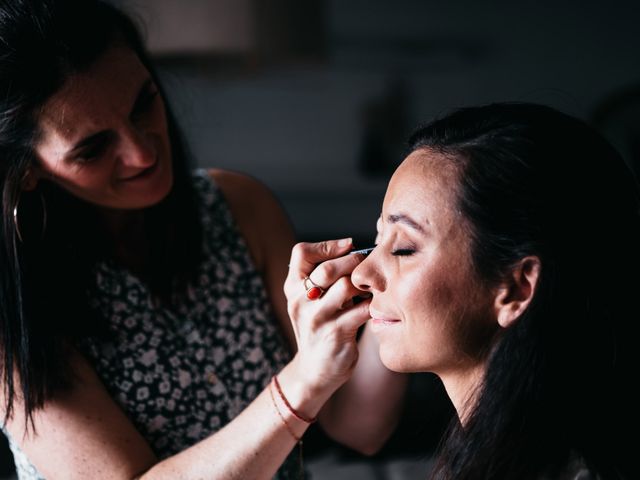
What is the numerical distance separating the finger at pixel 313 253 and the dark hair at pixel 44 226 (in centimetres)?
33

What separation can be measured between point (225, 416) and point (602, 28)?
7.66 ft

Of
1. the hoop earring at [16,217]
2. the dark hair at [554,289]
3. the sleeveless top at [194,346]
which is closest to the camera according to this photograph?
the dark hair at [554,289]

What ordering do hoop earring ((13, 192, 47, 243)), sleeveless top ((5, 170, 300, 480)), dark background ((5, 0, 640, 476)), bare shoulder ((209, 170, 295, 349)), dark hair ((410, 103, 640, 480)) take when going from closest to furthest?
dark hair ((410, 103, 640, 480))
hoop earring ((13, 192, 47, 243))
sleeveless top ((5, 170, 300, 480))
bare shoulder ((209, 170, 295, 349))
dark background ((5, 0, 640, 476))

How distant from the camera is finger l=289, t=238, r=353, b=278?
962 millimetres

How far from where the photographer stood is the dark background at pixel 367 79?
2707mm

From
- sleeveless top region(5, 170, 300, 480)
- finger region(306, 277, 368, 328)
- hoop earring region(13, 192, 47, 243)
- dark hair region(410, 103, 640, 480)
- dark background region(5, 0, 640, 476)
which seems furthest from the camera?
dark background region(5, 0, 640, 476)

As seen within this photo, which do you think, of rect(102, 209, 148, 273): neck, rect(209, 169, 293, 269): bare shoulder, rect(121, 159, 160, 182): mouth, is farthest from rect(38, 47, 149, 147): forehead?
rect(209, 169, 293, 269): bare shoulder

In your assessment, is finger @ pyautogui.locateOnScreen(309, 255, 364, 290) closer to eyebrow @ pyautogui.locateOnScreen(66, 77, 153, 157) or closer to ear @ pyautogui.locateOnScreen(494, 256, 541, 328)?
ear @ pyautogui.locateOnScreen(494, 256, 541, 328)

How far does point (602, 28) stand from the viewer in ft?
9.23

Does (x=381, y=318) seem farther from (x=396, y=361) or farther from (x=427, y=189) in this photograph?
(x=427, y=189)

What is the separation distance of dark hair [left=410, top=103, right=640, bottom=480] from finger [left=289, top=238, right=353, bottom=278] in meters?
0.20

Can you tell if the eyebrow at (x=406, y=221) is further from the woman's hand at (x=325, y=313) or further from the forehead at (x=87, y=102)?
the forehead at (x=87, y=102)

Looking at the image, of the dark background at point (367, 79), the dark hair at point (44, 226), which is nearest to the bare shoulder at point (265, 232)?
the dark hair at point (44, 226)

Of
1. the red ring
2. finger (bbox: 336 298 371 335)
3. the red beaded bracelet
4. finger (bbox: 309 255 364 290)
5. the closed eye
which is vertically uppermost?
the closed eye
